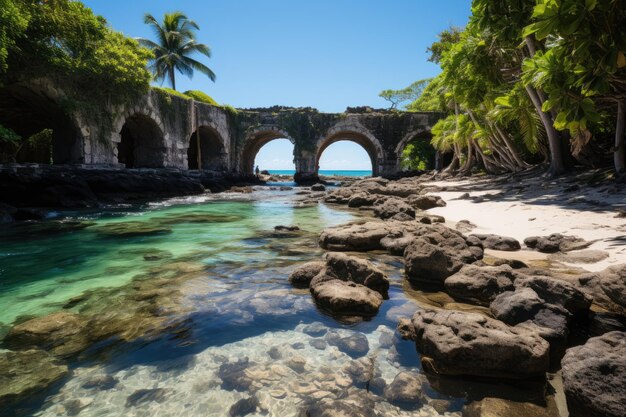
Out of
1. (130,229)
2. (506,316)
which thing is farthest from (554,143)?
(130,229)

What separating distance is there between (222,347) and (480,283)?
7.73 feet

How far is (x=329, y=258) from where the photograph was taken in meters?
3.94

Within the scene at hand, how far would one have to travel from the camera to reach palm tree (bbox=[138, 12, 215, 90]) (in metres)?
32.1

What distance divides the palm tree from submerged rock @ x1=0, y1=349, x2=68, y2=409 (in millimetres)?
34510

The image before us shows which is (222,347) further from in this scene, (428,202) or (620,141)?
(620,141)

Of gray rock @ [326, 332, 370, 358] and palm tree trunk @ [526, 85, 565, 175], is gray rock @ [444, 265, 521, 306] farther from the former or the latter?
palm tree trunk @ [526, 85, 565, 175]

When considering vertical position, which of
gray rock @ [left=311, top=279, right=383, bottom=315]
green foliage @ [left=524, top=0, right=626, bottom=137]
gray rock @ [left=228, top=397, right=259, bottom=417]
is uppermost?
green foliage @ [left=524, top=0, right=626, bottom=137]

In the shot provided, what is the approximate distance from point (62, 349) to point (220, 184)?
67.8 ft

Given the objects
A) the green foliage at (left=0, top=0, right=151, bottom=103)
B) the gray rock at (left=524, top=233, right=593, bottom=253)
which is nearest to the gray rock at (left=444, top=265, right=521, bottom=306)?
the gray rock at (left=524, top=233, right=593, bottom=253)

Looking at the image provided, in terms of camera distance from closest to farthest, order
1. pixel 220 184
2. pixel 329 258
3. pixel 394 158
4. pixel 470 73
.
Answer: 1. pixel 329 258
2. pixel 470 73
3. pixel 220 184
4. pixel 394 158

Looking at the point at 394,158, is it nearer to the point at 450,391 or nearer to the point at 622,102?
the point at 622,102

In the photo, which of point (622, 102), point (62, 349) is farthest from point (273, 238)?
point (622, 102)

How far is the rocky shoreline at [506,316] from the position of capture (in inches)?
72.7

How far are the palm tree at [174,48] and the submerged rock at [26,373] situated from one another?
34.5 m
